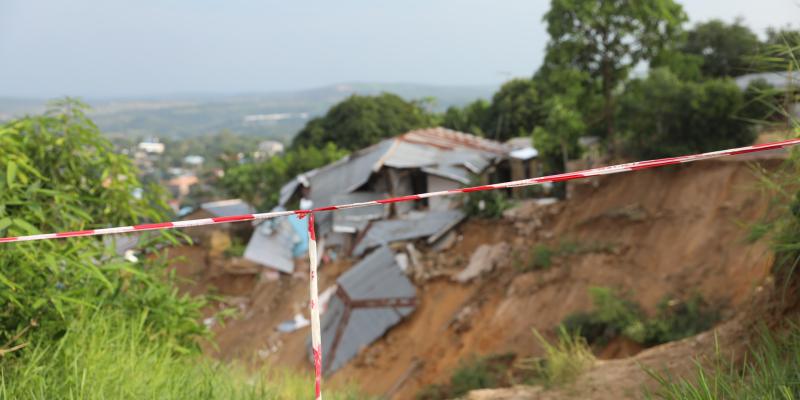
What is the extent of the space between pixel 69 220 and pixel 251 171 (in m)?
32.5

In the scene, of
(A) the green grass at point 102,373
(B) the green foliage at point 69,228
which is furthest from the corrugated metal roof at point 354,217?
(A) the green grass at point 102,373

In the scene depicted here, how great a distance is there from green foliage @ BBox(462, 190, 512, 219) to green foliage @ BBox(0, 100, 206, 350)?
1192 cm

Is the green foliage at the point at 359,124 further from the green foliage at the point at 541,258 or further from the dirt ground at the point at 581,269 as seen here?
the green foliage at the point at 541,258

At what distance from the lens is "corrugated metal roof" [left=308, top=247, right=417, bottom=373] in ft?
46.3

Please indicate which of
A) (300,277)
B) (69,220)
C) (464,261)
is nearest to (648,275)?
(464,261)

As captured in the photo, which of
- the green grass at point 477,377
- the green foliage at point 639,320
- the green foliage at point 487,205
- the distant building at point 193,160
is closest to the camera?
the green foliage at point 639,320

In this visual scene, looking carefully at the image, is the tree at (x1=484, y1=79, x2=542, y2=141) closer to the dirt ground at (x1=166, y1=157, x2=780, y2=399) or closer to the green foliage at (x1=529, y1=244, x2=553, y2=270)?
the dirt ground at (x1=166, y1=157, x2=780, y2=399)

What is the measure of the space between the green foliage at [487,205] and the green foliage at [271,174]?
14267mm

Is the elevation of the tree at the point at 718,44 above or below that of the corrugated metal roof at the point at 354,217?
above

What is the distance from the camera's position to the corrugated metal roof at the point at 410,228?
17.9 metres

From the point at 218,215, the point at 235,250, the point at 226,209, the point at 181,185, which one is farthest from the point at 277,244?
the point at 181,185

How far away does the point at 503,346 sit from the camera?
12047mm

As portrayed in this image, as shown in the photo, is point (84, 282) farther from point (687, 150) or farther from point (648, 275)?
point (687, 150)

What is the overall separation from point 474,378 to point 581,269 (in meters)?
4.16
